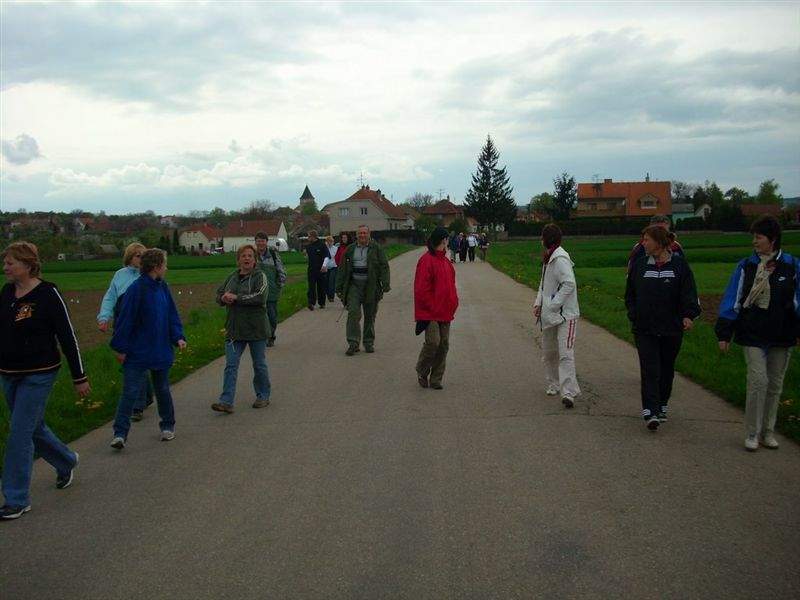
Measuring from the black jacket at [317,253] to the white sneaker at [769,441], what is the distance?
43.0 ft

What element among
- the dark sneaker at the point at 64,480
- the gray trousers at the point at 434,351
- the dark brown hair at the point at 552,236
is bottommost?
the dark sneaker at the point at 64,480

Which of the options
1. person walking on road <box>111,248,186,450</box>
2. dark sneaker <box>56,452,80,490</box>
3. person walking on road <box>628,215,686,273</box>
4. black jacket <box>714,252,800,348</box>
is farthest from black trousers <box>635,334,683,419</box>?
dark sneaker <box>56,452,80,490</box>

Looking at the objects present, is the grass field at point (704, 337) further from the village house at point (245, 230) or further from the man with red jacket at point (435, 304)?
the village house at point (245, 230)

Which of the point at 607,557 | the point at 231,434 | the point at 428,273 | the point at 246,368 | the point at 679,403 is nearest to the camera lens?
the point at 607,557

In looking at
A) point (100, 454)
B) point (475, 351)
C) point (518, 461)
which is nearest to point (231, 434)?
point (100, 454)

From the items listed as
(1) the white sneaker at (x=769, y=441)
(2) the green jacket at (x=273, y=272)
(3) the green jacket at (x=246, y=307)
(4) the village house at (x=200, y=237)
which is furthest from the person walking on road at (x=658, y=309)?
(4) the village house at (x=200, y=237)

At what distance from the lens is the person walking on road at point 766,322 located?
6230 mm

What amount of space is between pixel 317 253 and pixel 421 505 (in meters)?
13.6

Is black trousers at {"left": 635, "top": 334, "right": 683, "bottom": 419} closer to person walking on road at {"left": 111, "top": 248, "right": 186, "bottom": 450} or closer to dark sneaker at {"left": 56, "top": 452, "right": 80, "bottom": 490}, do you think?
person walking on road at {"left": 111, "top": 248, "right": 186, "bottom": 450}

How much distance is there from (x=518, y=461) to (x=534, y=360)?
16.0 feet

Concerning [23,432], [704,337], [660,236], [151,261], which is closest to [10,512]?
[23,432]

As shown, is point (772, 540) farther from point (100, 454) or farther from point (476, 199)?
point (476, 199)

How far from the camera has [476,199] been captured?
10350 centimetres

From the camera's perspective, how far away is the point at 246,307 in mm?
8078
